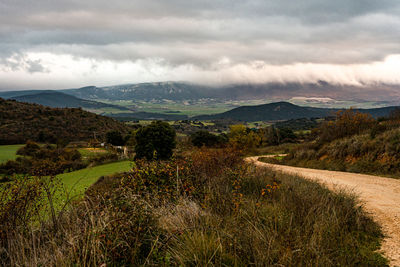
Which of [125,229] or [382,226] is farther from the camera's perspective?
[382,226]

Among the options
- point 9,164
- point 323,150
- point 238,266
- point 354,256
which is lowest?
point 9,164

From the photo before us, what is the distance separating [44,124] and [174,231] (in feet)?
238

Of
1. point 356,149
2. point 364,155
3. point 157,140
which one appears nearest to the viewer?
point 364,155

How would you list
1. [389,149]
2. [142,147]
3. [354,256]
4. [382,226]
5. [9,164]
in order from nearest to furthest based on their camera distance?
[354,256]
[382,226]
[389,149]
[9,164]
[142,147]

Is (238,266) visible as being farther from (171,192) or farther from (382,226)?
(382,226)

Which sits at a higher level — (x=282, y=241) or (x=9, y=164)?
(x=282, y=241)

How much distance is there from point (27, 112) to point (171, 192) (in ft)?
255

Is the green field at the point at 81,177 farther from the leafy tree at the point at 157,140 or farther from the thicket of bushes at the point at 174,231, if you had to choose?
the leafy tree at the point at 157,140

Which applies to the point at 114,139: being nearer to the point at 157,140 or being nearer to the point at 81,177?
the point at 157,140

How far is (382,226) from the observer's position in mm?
6496

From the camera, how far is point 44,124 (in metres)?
65.8

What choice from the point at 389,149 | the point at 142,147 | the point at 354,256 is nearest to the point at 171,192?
the point at 354,256

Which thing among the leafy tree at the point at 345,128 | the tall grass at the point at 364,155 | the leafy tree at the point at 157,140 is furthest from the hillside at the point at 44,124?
the tall grass at the point at 364,155

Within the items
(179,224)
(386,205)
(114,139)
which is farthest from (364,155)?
(114,139)
